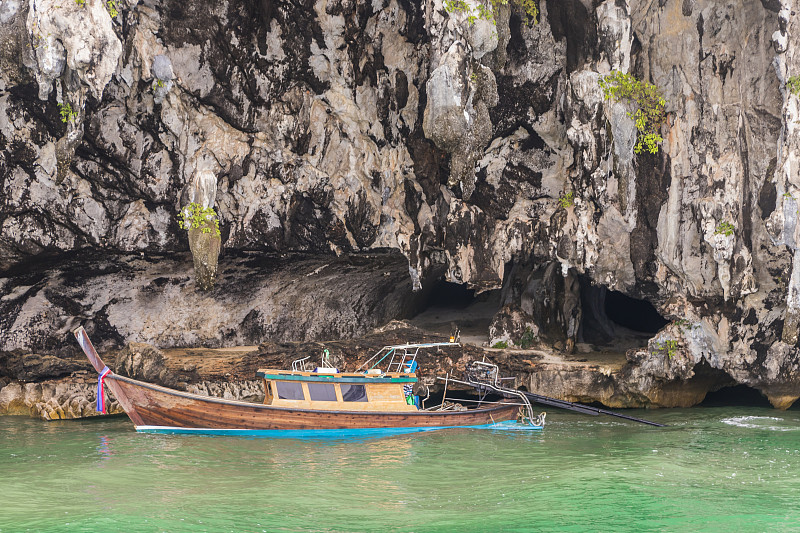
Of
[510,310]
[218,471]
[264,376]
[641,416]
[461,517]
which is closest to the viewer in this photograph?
[461,517]

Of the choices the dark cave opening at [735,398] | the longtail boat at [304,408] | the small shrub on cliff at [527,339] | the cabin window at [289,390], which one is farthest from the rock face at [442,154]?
the cabin window at [289,390]

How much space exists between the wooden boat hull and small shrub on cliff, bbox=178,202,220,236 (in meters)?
4.10

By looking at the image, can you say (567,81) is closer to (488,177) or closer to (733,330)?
(488,177)

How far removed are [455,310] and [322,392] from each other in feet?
36.5

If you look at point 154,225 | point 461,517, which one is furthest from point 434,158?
point 461,517

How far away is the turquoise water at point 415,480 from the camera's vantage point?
1013 centimetres

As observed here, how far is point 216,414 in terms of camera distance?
16.4m

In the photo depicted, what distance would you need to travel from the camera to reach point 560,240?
20.1m

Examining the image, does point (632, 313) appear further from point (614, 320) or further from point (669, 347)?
point (669, 347)

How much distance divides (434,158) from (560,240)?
3.78 m

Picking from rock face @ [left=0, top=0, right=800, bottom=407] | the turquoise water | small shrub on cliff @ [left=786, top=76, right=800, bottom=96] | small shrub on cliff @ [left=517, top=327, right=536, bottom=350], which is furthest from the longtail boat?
small shrub on cliff @ [left=786, top=76, right=800, bottom=96]

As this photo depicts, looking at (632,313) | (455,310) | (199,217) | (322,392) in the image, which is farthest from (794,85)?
(455,310)

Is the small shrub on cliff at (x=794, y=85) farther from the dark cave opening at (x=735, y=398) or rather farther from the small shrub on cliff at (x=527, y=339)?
the small shrub on cliff at (x=527, y=339)

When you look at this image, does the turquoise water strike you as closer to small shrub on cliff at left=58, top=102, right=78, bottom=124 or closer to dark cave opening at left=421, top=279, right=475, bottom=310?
small shrub on cliff at left=58, top=102, right=78, bottom=124
